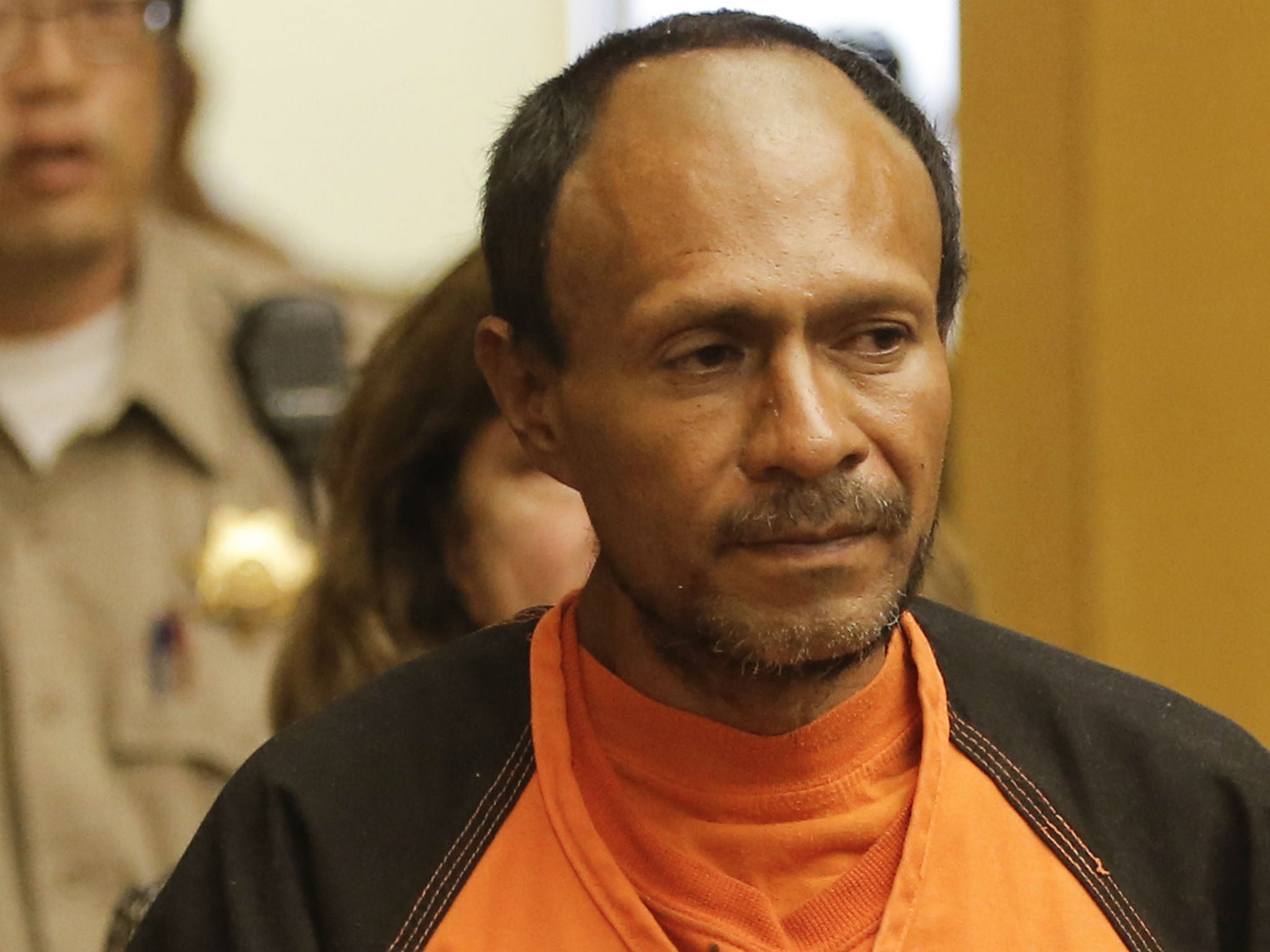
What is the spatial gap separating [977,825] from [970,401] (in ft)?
3.92

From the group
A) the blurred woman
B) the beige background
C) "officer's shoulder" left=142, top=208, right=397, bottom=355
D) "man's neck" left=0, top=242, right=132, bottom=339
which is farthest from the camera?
"officer's shoulder" left=142, top=208, right=397, bottom=355

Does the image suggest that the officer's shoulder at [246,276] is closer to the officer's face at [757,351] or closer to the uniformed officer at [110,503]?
the uniformed officer at [110,503]

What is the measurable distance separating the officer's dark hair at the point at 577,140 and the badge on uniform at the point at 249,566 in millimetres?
1293

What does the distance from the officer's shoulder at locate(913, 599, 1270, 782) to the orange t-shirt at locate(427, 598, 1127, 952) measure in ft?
0.15

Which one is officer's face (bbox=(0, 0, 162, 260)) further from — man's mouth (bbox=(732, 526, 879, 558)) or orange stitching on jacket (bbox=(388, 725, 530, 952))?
man's mouth (bbox=(732, 526, 879, 558))

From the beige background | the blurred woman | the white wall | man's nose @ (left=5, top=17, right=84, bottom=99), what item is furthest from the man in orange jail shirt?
the white wall

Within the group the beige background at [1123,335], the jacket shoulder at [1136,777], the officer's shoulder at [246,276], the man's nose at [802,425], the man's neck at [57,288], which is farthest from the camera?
the officer's shoulder at [246,276]

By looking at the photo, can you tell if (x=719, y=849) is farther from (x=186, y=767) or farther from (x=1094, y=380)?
(x=186, y=767)

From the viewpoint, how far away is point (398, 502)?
1.75 m

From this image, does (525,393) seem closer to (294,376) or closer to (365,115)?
(294,376)

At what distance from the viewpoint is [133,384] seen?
7.91ft

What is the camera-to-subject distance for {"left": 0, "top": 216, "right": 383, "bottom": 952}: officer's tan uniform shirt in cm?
229

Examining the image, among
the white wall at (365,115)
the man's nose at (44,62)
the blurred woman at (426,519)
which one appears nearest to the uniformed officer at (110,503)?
the man's nose at (44,62)

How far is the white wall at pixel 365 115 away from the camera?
8.68 ft
